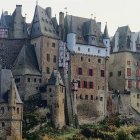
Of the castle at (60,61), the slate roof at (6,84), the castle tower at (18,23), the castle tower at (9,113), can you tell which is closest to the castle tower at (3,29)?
the castle at (60,61)

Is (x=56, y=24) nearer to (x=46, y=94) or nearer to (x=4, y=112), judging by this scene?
(x=46, y=94)

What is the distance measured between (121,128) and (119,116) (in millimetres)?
9369

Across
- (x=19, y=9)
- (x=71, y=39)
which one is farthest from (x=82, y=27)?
(x=19, y=9)

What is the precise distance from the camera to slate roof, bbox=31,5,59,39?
418 ft

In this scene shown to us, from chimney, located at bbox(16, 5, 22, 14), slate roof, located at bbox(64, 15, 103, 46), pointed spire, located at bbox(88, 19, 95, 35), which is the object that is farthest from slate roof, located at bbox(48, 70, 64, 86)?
chimney, located at bbox(16, 5, 22, 14)

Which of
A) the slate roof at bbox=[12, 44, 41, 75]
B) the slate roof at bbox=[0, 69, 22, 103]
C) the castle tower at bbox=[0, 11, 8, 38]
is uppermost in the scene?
the castle tower at bbox=[0, 11, 8, 38]

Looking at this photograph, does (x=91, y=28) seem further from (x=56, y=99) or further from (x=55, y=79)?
(x=56, y=99)

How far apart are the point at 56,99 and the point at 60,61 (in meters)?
9.71

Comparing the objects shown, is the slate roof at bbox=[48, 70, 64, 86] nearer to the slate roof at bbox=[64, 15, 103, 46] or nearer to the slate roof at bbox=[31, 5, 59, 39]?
the slate roof at bbox=[31, 5, 59, 39]

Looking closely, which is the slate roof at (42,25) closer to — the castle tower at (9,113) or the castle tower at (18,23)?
the castle tower at (18,23)

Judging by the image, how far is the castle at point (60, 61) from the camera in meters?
124

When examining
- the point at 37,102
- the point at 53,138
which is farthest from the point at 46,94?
the point at 53,138

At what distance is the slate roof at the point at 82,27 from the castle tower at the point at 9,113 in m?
21.5

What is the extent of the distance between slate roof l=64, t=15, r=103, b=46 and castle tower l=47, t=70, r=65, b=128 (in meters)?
11.6
